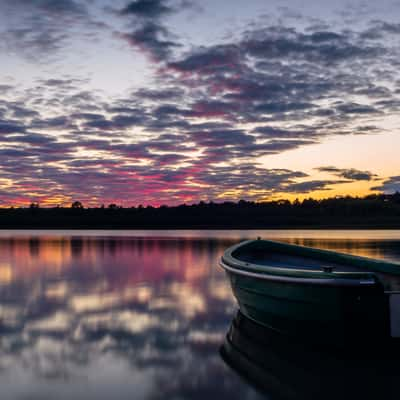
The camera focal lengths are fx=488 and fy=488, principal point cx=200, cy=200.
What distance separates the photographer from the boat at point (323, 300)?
758 centimetres

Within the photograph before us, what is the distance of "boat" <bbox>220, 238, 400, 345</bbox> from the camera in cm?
758

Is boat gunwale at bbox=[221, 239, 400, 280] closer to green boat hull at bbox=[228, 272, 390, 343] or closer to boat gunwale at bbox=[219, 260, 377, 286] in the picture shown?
boat gunwale at bbox=[219, 260, 377, 286]

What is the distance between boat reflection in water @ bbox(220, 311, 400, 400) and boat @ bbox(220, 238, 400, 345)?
0.99 ft

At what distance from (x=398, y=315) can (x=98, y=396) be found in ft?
15.2

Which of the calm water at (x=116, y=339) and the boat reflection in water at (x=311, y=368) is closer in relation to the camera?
the boat reflection in water at (x=311, y=368)

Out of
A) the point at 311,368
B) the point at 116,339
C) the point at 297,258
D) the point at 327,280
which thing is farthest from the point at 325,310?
the point at 297,258

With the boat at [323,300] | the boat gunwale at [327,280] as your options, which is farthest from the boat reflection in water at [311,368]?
the boat gunwale at [327,280]

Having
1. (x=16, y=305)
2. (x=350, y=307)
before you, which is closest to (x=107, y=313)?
(x=16, y=305)

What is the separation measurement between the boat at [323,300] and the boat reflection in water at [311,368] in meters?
0.30

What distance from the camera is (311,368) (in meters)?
7.52

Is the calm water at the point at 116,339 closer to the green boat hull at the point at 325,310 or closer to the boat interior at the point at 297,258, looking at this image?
the green boat hull at the point at 325,310

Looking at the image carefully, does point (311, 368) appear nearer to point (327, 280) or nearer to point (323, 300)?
point (323, 300)

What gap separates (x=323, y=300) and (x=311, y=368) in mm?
1079

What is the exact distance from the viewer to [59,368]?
7.76 metres
